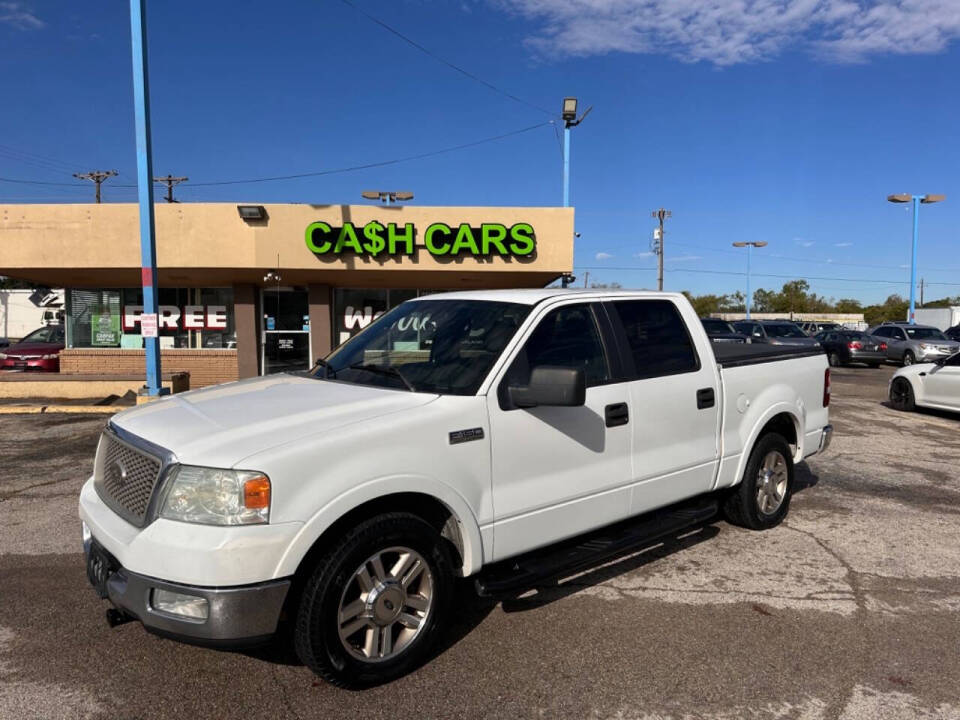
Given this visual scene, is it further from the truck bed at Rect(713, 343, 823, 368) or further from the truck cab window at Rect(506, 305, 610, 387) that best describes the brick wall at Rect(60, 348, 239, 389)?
the truck cab window at Rect(506, 305, 610, 387)

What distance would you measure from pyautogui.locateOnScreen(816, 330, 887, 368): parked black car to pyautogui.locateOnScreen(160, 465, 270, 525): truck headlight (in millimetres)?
24700

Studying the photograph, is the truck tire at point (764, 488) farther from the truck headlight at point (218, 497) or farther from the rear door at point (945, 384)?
the rear door at point (945, 384)

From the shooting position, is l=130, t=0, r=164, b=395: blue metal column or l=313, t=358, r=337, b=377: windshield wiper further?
l=130, t=0, r=164, b=395: blue metal column

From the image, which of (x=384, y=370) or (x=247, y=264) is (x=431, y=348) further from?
(x=247, y=264)

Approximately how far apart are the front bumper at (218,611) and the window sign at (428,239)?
13444mm

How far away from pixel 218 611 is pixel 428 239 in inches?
540

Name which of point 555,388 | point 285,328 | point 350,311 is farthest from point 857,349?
point 555,388

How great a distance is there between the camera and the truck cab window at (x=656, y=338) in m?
4.33

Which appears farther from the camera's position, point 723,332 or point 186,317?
point 723,332

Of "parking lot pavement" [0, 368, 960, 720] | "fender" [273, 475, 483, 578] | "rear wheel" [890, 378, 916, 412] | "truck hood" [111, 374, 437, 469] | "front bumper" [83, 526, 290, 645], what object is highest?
"truck hood" [111, 374, 437, 469]

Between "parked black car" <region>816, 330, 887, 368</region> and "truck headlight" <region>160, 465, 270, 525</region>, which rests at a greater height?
"truck headlight" <region>160, 465, 270, 525</region>

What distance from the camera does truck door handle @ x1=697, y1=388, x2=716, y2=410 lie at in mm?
4566

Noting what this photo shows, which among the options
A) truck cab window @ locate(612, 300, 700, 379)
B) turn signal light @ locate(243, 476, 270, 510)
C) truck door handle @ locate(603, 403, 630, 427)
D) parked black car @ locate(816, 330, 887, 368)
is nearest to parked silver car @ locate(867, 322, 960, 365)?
parked black car @ locate(816, 330, 887, 368)

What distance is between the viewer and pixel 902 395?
41.0 feet
